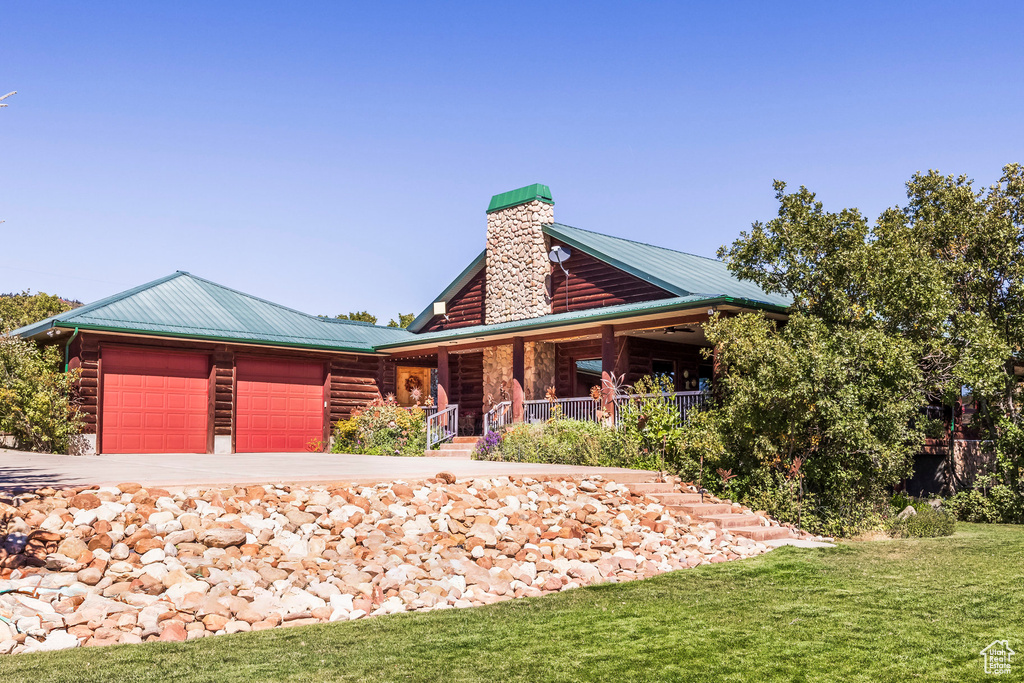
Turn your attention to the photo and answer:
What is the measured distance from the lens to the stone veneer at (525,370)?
64.5 feet

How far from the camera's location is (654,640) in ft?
20.1

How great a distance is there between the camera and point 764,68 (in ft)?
53.9

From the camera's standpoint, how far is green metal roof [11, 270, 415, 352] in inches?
709

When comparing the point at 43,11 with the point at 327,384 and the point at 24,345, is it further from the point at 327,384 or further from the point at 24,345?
the point at 327,384

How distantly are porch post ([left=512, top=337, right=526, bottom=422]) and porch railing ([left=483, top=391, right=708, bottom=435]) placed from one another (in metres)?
0.28

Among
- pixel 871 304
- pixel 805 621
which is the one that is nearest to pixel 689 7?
pixel 871 304

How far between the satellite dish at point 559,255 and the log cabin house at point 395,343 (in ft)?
0.10

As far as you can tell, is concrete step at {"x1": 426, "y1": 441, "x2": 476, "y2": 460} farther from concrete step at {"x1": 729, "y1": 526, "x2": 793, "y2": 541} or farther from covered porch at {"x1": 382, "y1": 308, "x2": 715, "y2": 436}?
concrete step at {"x1": 729, "y1": 526, "x2": 793, "y2": 541}

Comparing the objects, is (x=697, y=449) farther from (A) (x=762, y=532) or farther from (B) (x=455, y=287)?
(B) (x=455, y=287)

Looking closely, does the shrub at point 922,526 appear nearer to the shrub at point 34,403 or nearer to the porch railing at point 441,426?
the porch railing at point 441,426

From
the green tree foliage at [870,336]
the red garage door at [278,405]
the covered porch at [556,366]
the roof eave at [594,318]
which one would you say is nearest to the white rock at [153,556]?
the green tree foliage at [870,336]

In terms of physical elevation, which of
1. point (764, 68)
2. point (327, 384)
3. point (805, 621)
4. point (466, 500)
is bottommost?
point (805, 621)

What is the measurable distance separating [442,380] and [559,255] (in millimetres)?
4338

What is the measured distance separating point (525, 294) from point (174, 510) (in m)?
13.0
